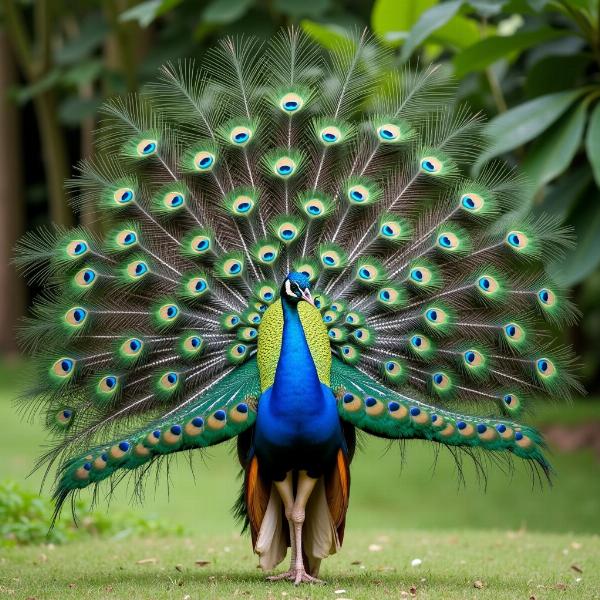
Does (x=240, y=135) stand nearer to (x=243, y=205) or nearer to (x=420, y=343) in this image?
(x=243, y=205)

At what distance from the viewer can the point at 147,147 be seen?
21.1ft

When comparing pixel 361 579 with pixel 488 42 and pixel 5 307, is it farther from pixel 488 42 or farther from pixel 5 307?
pixel 5 307

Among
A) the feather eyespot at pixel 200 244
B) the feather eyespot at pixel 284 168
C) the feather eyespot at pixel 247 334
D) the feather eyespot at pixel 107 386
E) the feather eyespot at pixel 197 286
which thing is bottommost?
the feather eyespot at pixel 107 386

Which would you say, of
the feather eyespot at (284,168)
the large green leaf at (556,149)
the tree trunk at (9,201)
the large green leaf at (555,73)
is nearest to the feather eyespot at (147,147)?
the feather eyespot at (284,168)

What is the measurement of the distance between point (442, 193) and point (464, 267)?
17.7 inches

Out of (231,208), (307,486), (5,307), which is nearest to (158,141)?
(231,208)

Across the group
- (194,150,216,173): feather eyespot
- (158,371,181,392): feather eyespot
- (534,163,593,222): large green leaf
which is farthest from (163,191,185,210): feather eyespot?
(534,163,593,222): large green leaf

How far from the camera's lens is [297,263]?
629 centimetres

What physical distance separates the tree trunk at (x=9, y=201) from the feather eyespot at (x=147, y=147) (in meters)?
15.1

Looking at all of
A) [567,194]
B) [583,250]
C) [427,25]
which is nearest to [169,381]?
[427,25]

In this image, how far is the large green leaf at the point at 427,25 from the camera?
340 inches

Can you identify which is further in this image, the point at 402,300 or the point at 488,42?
the point at 488,42

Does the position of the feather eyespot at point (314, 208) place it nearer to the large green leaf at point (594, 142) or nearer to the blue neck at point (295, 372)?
the blue neck at point (295, 372)

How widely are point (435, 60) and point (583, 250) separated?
483 centimetres
